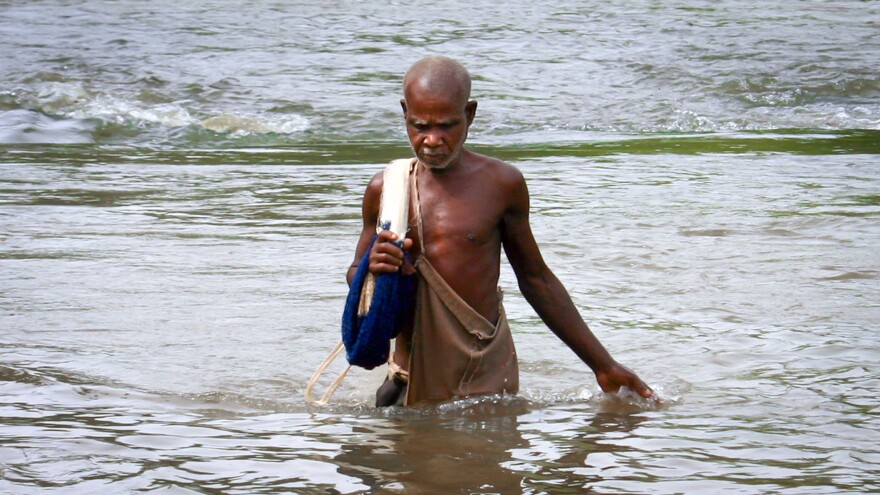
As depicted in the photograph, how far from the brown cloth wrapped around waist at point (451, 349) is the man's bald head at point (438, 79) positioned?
51 centimetres

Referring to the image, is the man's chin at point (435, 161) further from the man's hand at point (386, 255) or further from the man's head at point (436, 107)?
the man's hand at point (386, 255)

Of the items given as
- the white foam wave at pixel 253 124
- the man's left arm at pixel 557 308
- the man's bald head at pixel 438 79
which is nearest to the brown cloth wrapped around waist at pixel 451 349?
the man's left arm at pixel 557 308

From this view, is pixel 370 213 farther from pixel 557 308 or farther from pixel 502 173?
pixel 557 308

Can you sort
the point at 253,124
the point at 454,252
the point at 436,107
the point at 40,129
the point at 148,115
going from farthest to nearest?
the point at 148,115
the point at 253,124
the point at 40,129
the point at 454,252
the point at 436,107

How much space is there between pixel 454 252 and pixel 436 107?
0.47 meters

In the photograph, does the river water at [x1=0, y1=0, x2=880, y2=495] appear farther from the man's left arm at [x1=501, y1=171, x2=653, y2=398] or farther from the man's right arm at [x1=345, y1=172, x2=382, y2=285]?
the man's right arm at [x1=345, y1=172, x2=382, y2=285]

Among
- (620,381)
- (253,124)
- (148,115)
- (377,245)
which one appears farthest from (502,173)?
(148,115)

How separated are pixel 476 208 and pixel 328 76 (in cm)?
1046

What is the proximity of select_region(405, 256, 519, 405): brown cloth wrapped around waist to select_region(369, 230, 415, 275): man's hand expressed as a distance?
0.14 meters

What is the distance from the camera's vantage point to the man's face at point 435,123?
12.4 feet

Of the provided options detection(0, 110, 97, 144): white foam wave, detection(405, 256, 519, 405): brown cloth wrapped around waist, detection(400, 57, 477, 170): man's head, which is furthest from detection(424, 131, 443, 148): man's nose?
detection(0, 110, 97, 144): white foam wave

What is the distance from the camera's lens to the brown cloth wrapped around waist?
399 cm

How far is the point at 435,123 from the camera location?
3807 mm

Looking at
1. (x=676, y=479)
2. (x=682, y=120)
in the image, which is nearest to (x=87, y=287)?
(x=676, y=479)
